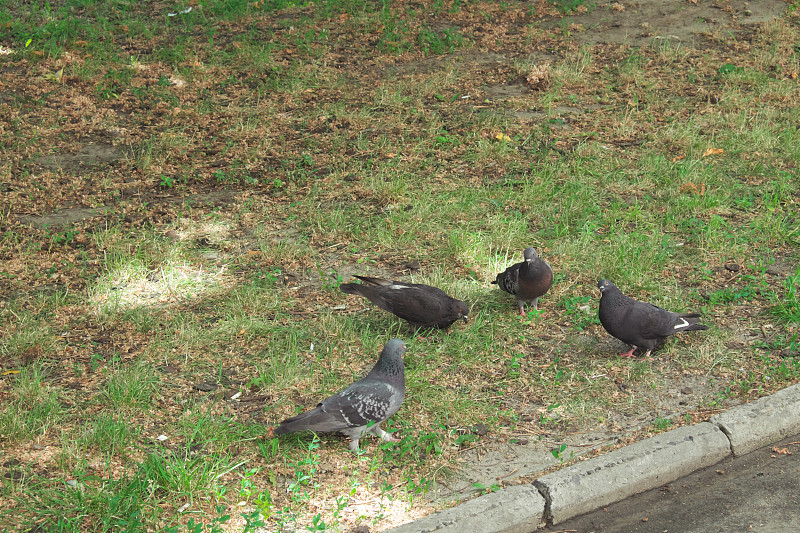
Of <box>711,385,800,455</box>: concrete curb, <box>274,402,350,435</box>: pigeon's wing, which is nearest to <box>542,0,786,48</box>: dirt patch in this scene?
<box>711,385,800,455</box>: concrete curb

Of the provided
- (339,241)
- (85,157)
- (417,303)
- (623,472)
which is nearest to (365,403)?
(417,303)

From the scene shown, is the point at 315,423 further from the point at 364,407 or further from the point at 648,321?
the point at 648,321

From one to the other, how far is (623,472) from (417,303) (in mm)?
1668

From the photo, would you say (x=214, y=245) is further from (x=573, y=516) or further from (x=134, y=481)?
(x=573, y=516)

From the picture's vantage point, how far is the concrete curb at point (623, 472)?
378cm

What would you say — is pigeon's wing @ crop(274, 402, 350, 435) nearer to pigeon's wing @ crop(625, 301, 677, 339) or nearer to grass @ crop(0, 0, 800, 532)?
A: grass @ crop(0, 0, 800, 532)

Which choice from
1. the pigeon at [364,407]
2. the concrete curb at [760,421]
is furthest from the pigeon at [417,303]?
the concrete curb at [760,421]

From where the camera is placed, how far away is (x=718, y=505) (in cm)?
401

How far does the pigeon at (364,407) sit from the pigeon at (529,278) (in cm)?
128

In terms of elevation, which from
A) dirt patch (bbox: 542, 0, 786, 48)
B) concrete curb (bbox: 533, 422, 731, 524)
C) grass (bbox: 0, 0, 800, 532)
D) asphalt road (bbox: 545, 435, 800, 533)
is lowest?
asphalt road (bbox: 545, 435, 800, 533)

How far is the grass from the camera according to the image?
4.16m

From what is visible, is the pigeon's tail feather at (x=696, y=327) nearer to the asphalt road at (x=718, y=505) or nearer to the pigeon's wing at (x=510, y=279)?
the asphalt road at (x=718, y=505)

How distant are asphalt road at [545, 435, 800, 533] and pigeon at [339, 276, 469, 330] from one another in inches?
63.5

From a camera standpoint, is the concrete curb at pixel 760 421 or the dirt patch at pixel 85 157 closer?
the concrete curb at pixel 760 421
